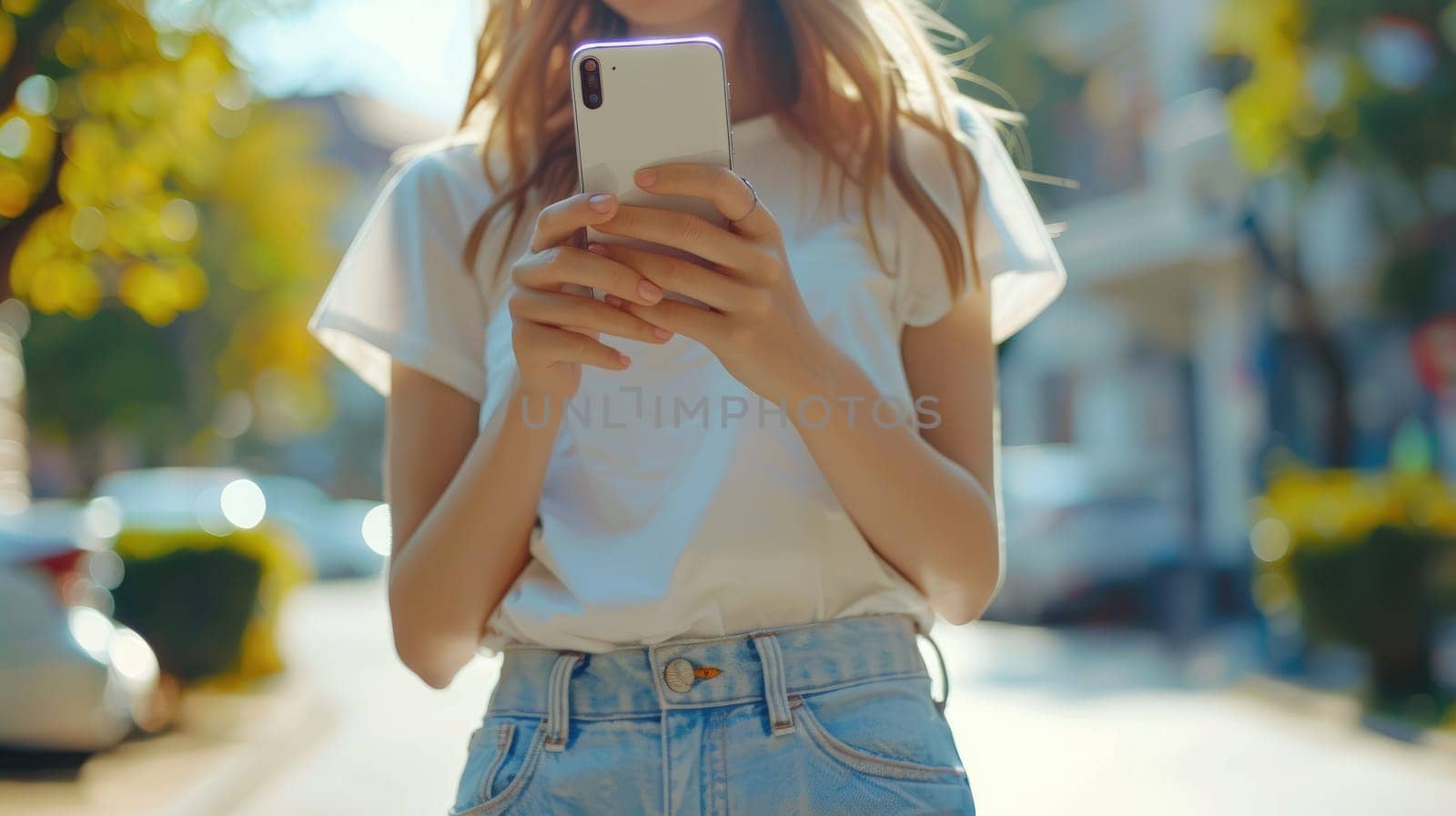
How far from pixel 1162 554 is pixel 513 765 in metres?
13.7

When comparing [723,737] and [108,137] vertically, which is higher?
[108,137]

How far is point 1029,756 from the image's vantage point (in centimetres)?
803

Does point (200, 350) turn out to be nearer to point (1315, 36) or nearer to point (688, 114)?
point (1315, 36)

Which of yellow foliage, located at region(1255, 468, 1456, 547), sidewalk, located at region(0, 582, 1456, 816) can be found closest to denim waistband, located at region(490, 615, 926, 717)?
sidewalk, located at region(0, 582, 1456, 816)

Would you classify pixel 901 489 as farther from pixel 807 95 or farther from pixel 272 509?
pixel 272 509

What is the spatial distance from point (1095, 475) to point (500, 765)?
14296mm

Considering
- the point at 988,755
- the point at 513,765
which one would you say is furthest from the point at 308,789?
the point at 513,765

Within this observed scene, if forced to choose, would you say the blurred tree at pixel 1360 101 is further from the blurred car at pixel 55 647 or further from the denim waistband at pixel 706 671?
the denim waistband at pixel 706 671

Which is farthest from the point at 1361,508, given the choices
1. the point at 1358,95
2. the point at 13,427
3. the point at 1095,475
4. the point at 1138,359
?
the point at 13,427

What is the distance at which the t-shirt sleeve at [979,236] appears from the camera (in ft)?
5.65

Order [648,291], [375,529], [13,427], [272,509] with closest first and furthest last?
1. [648,291]
2. [272,509]
3. [375,529]
4. [13,427]

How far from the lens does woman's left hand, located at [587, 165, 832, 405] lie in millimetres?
1380

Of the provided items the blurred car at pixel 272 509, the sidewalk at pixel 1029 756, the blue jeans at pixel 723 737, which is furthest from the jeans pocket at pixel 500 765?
the blurred car at pixel 272 509

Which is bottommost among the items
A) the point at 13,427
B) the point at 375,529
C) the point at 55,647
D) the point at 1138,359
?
the point at 55,647
